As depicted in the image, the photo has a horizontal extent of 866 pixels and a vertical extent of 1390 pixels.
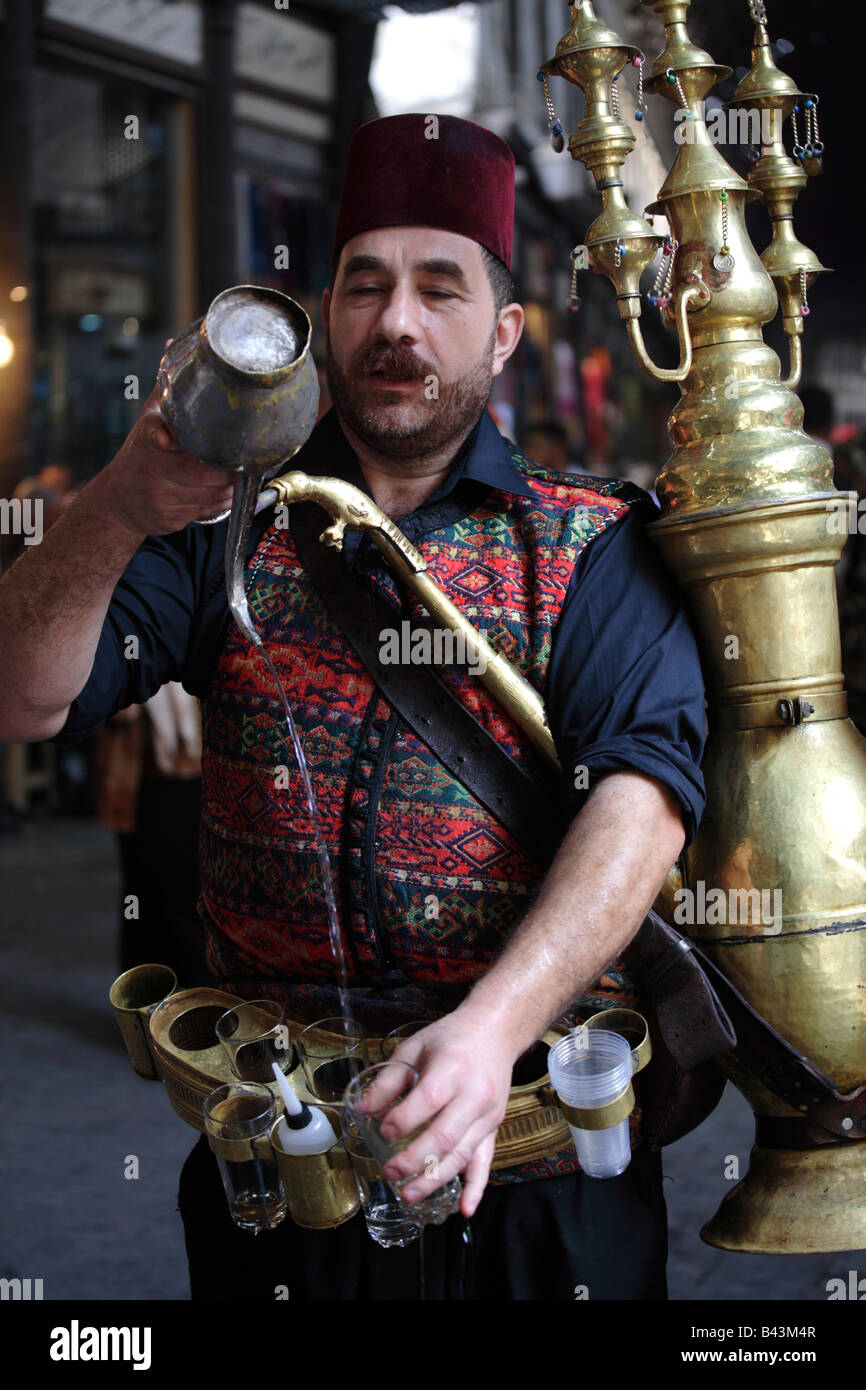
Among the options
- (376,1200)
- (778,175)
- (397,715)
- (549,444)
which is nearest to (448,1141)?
(376,1200)

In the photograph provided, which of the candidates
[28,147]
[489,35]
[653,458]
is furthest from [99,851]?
[653,458]

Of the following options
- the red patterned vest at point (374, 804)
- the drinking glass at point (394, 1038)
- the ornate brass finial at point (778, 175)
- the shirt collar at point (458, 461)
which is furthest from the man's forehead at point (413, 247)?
the drinking glass at point (394, 1038)

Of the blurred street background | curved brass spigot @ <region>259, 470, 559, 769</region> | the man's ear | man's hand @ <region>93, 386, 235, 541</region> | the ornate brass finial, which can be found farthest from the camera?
the blurred street background

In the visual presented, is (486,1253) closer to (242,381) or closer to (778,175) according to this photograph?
(242,381)

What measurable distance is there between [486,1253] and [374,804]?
673 mm

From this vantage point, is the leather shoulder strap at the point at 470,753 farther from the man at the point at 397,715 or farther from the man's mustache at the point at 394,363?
the man's mustache at the point at 394,363

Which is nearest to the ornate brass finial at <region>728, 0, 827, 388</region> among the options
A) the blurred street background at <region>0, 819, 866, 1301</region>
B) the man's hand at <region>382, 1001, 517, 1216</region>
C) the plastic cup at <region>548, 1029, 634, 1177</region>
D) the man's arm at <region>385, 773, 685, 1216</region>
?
the man's arm at <region>385, 773, 685, 1216</region>

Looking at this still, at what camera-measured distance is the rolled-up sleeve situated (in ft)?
5.82

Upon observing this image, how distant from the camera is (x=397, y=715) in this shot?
6.33 feet

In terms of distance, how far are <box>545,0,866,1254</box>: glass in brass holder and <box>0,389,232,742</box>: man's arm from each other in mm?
719

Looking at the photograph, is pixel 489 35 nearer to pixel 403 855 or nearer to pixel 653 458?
pixel 653 458

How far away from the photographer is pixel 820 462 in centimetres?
196

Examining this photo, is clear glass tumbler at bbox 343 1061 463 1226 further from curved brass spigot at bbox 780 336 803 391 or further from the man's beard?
curved brass spigot at bbox 780 336 803 391

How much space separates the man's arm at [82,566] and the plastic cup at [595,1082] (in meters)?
0.83
